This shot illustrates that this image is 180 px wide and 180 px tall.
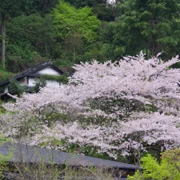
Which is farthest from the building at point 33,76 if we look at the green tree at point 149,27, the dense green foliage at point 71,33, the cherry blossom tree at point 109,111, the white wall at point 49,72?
the cherry blossom tree at point 109,111

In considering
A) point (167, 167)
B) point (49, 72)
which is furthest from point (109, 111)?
point (49, 72)

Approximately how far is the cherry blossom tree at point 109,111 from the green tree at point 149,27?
7.44m

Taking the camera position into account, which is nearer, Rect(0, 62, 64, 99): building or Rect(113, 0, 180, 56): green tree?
Rect(113, 0, 180, 56): green tree

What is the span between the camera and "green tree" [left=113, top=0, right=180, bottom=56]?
1755 cm

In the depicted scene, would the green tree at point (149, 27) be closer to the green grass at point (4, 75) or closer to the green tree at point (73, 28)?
the green grass at point (4, 75)

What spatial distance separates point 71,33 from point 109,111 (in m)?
20.0

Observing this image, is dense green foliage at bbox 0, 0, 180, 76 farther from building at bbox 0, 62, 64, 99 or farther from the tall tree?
building at bbox 0, 62, 64, 99

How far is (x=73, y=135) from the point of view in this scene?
8.71 metres

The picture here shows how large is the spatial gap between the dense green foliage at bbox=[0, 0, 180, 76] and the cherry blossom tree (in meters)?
8.52

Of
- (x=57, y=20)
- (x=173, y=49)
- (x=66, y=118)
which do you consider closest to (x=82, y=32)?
(x=57, y=20)

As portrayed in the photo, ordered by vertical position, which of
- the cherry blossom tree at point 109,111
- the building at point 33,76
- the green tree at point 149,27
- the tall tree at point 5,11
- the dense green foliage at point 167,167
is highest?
the tall tree at point 5,11

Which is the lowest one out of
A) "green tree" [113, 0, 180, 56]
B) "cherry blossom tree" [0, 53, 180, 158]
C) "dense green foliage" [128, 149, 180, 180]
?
"dense green foliage" [128, 149, 180, 180]

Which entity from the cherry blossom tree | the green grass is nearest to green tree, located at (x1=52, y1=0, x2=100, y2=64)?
the green grass

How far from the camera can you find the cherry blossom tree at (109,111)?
8586mm
